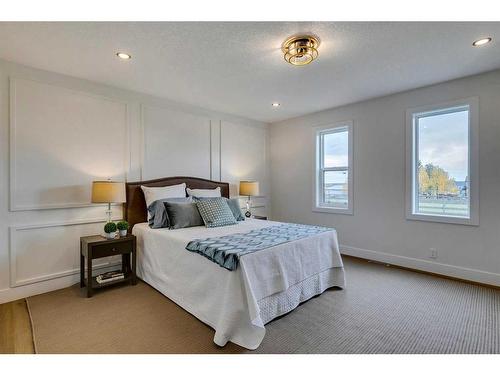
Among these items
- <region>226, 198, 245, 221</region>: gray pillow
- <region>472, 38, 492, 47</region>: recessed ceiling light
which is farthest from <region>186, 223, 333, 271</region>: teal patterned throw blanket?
<region>472, 38, 492, 47</region>: recessed ceiling light

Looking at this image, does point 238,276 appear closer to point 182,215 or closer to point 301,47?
point 182,215

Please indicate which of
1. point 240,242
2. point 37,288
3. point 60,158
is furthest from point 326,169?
point 37,288

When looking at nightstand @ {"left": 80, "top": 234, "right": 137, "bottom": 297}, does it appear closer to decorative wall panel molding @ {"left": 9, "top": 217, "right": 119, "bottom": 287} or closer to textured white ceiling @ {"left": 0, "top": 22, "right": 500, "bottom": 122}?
decorative wall panel molding @ {"left": 9, "top": 217, "right": 119, "bottom": 287}

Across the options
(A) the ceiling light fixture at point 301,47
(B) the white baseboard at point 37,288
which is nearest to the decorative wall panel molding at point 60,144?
(B) the white baseboard at point 37,288

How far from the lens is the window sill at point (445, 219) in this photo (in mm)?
3066

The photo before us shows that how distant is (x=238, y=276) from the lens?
6.33 ft

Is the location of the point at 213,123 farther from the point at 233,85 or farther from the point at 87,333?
the point at 87,333

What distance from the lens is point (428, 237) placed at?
3.43 meters

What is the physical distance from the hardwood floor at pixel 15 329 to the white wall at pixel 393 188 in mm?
3983

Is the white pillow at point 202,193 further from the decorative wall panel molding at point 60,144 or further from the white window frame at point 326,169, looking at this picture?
the white window frame at point 326,169

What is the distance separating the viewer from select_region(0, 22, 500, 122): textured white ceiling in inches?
82.1

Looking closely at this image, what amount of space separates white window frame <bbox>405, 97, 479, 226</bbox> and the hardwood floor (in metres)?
4.27

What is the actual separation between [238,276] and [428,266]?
2880 mm

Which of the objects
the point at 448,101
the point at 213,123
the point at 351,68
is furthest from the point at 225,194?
the point at 448,101
